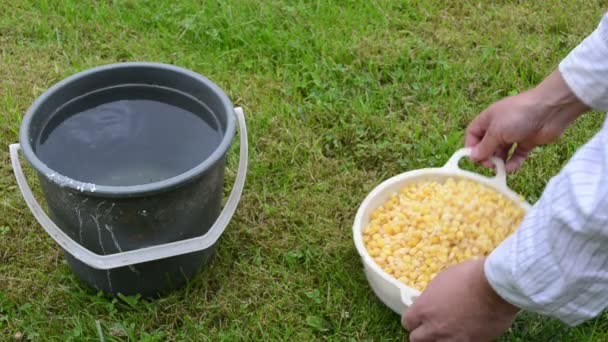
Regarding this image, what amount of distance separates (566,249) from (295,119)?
1581 mm

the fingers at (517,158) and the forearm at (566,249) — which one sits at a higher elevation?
the forearm at (566,249)

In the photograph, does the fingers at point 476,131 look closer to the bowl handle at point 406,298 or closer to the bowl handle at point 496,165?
the bowl handle at point 496,165

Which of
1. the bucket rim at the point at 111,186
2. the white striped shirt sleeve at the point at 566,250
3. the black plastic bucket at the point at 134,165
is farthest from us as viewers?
the black plastic bucket at the point at 134,165

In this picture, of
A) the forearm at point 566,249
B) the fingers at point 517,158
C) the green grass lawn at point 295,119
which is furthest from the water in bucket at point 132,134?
the forearm at point 566,249

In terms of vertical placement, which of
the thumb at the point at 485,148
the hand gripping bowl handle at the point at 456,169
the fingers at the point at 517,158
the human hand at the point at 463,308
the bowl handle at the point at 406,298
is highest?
the human hand at the point at 463,308

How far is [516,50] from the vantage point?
113 inches

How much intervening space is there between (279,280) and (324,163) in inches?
19.7

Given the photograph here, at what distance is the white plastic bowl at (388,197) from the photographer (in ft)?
5.78

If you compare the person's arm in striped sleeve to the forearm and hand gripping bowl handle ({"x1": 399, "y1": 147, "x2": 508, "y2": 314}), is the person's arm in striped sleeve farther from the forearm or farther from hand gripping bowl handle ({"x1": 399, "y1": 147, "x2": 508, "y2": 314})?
A: hand gripping bowl handle ({"x1": 399, "y1": 147, "x2": 508, "y2": 314})

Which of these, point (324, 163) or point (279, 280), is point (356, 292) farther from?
point (324, 163)

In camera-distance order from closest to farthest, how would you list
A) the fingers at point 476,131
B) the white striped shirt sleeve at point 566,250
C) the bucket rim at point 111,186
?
the white striped shirt sleeve at point 566,250 < the bucket rim at point 111,186 < the fingers at point 476,131

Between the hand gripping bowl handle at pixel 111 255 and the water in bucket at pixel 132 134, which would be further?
the water in bucket at pixel 132 134

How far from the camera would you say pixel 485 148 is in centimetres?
183

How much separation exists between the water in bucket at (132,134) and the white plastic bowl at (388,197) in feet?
1.49
